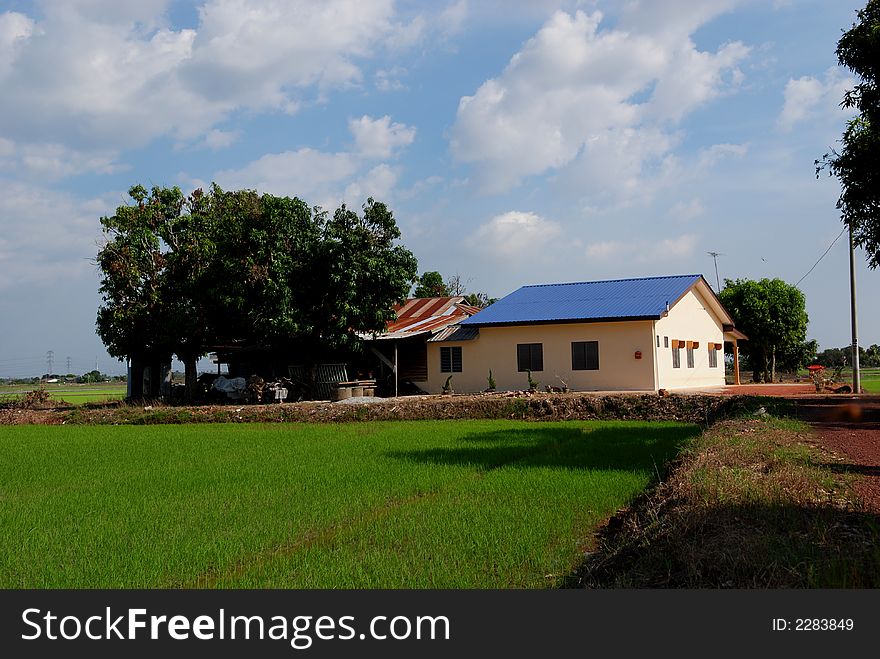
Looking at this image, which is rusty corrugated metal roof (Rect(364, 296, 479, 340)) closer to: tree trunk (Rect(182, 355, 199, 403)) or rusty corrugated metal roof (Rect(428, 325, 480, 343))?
rusty corrugated metal roof (Rect(428, 325, 480, 343))

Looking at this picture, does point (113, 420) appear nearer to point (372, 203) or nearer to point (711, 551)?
point (372, 203)

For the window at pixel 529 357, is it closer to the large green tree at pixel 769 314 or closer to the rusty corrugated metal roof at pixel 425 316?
the rusty corrugated metal roof at pixel 425 316

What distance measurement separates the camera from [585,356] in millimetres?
27266

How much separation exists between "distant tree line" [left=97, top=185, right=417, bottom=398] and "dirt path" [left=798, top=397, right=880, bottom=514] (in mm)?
14285

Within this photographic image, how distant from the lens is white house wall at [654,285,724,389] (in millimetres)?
27469

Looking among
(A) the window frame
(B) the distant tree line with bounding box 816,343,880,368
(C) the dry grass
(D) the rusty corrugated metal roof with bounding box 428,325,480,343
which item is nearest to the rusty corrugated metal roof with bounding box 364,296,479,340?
(D) the rusty corrugated metal roof with bounding box 428,325,480,343

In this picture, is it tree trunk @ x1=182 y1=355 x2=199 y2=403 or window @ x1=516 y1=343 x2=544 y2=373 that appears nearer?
window @ x1=516 y1=343 x2=544 y2=373

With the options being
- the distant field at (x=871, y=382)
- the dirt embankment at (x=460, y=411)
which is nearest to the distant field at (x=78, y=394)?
the dirt embankment at (x=460, y=411)

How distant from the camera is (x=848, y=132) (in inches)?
665

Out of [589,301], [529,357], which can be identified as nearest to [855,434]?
[529,357]

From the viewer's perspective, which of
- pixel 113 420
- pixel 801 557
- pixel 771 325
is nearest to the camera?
pixel 801 557

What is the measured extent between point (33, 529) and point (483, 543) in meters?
4.35

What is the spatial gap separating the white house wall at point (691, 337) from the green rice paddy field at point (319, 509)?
39.4 ft
